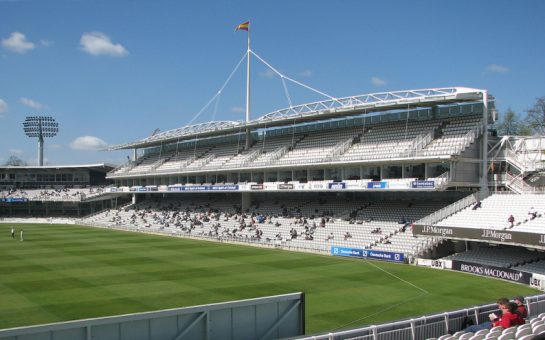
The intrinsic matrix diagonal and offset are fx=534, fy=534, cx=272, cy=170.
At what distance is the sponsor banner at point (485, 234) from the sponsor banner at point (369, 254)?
1.94m

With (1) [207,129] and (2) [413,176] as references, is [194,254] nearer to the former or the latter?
→ (2) [413,176]

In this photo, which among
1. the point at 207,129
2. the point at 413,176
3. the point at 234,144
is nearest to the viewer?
the point at 413,176

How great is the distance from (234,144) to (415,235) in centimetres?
3307

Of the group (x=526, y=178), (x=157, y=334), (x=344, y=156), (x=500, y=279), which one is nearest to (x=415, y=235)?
(x=500, y=279)

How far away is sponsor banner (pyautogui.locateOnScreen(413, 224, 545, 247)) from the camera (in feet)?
83.9

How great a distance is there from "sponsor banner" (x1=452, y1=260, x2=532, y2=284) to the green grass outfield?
0.67 meters

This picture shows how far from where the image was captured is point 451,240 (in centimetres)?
3228

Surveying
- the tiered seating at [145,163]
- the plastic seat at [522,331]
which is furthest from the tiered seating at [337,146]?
the plastic seat at [522,331]

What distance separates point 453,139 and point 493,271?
13078 mm

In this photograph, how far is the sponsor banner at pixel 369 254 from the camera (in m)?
31.4

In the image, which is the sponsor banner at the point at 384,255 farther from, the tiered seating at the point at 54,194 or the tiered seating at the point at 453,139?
the tiered seating at the point at 54,194

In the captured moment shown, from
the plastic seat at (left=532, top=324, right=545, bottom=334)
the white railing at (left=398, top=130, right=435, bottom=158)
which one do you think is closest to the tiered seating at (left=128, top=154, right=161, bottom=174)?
the white railing at (left=398, top=130, right=435, bottom=158)

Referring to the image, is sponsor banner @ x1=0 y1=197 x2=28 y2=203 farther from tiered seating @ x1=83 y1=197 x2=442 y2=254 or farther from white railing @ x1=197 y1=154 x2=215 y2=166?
white railing @ x1=197 y1=154 x2=215 y2=166

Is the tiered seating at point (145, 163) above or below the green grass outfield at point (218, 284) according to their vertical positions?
above
